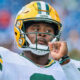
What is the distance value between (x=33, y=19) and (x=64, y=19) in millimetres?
3682

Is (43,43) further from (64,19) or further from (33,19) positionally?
(64,19)

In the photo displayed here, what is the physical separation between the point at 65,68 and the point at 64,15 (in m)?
3.95

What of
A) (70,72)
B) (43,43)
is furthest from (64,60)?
(43,43)

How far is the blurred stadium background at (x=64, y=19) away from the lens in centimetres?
533

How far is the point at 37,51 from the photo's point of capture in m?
1.92

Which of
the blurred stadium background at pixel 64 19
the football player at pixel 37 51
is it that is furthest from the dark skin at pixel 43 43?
the blurred stadium background at pixel 64 19

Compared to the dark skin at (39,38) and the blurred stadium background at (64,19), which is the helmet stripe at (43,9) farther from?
the blurred stadium background at (64,19)

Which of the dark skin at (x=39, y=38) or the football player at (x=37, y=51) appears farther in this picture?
the dark skin at (x=39, y=38)

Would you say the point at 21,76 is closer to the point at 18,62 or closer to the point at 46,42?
the point at 18,62

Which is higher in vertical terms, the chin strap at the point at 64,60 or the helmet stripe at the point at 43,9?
the helmet stripe at the point at 43,9

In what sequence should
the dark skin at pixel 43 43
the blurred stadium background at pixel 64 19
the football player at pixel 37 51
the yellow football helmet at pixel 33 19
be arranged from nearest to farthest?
1. the football player at pixel 37 51
2. the dark skin at pixel 43 43
3. the yellow football helmet at pixel 33 19
4. the blurred stadium background at pixel 64 19

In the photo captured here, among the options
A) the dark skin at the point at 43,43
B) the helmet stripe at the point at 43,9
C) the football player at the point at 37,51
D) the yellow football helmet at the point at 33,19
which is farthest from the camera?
the helmet stripe at the point at 43,9

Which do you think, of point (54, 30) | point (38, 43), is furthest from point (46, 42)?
point (54, 30)

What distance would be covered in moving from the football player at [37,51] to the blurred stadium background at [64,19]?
9.70ft
